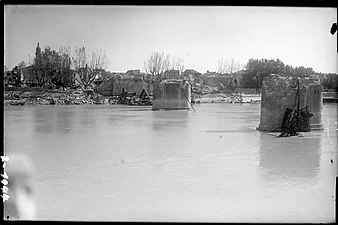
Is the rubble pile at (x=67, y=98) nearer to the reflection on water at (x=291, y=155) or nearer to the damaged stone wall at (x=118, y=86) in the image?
the damaged stone wall at (x=118, y=86)

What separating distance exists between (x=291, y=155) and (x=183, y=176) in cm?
281

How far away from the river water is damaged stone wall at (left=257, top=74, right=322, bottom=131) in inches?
44.0

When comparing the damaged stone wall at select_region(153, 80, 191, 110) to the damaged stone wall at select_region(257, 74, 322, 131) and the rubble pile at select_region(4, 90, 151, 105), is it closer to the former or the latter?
the rubble pile at select_region(4, 90, 151, 105)

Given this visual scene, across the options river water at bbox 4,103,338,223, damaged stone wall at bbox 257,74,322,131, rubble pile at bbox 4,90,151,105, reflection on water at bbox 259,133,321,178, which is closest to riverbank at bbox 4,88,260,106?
rubble pile at bbox 4,90,151,105

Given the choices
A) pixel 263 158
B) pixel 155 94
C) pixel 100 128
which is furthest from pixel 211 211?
pixel 155 94

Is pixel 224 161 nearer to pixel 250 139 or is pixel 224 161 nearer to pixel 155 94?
pixel 250 139

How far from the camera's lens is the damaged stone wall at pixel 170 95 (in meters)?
23.8

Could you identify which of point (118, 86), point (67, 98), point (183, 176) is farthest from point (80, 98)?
point (183, 176)

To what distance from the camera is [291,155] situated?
336 inches

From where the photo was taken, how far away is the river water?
5.32m

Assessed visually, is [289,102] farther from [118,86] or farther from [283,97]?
[118,86]

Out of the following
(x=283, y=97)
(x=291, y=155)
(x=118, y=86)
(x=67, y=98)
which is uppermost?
(x=118, y=86)

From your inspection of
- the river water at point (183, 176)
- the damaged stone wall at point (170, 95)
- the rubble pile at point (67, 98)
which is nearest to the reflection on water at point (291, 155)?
the river water at point (183, 176)

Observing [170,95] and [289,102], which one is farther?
[170,95]
